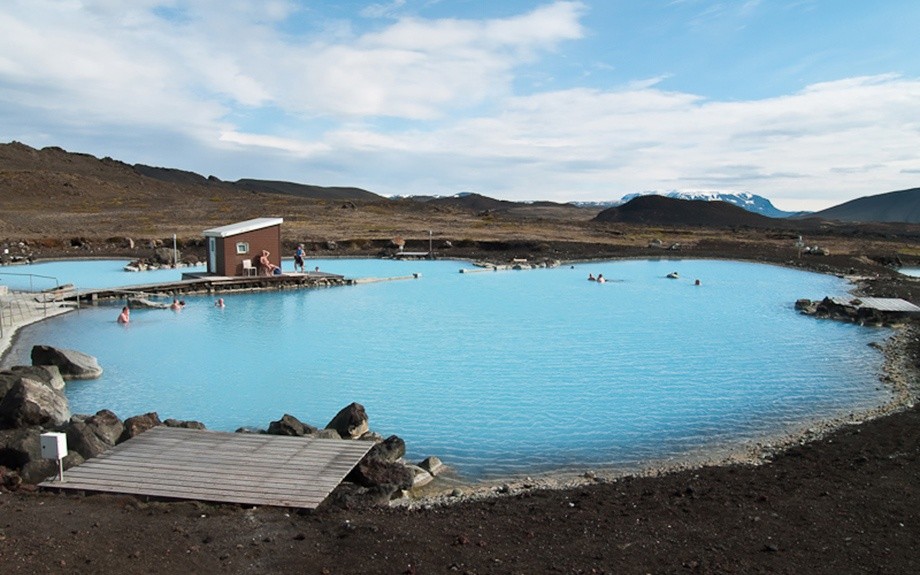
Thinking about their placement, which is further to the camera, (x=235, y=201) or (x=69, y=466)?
(x=235, y=201)

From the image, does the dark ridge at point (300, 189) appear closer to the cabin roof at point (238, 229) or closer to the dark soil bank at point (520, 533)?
the cabin roof at point (238, 229)

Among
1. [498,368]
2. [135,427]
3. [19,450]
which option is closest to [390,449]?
[135,427]

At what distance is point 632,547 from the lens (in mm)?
6023

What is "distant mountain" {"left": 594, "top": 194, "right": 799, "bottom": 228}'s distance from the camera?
97625mm

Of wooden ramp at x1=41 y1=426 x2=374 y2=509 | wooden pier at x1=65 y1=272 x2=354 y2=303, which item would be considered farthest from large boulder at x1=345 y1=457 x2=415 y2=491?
wooden pier at x1=65 y1=272 x2=354 y2=303

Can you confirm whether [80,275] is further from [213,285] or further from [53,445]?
[53,445]

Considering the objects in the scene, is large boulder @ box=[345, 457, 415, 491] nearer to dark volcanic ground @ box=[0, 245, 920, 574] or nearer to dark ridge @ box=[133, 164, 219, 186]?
dark volcanic ground @ box=[0, 245, 920, 574]

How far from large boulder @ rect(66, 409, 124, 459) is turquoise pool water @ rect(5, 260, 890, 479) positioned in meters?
2.33

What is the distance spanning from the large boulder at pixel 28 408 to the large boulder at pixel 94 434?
0.67 m

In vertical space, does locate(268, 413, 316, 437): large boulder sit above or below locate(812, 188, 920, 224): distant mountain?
below

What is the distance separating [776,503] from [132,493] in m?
6.60

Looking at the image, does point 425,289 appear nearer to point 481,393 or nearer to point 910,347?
point 481,393

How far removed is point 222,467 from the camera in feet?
25.3

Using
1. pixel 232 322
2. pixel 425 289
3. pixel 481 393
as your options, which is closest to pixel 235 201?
pixel 425 289
